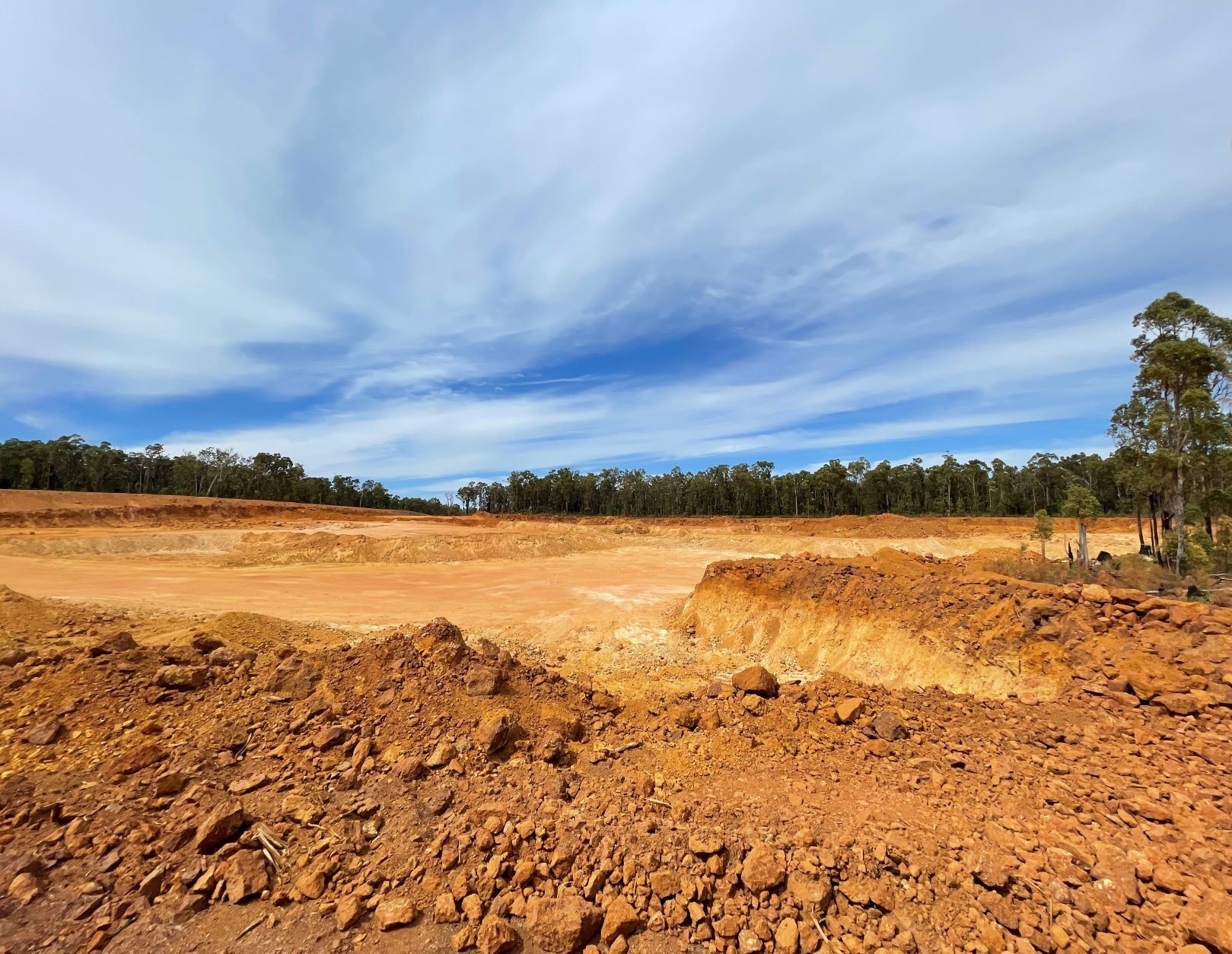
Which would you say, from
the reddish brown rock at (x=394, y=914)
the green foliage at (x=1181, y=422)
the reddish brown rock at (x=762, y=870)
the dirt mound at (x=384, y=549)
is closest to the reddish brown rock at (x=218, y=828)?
the reddish brown rock at (x=394, y=914)

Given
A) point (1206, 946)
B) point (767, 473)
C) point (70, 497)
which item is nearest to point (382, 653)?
point (1206, 946)

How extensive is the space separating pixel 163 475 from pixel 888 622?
348 feet

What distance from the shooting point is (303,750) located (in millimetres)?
4801

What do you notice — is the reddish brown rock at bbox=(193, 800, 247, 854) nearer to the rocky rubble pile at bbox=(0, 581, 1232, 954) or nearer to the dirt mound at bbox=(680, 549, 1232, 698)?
the rocky rubble pile at bbox=(0, 581, 1232, 954)

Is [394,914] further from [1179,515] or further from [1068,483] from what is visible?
[1068,483]

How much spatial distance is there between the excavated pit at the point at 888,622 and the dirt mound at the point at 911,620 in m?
0.02

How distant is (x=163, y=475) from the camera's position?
8269 centimetres

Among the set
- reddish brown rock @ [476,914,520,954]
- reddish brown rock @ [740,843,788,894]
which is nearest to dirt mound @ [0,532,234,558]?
reddish brown rock @ [476,914,520,954]

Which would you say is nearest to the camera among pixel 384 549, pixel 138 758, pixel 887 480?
pixel 138 758

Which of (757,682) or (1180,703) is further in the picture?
(757,682)

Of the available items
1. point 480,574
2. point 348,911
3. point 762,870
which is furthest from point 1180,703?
point 480,574

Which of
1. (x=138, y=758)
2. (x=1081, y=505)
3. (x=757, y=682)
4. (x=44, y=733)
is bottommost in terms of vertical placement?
(x=757, y=682)

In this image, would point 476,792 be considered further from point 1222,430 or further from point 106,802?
point 1222,430

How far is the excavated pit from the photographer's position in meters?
7.82
